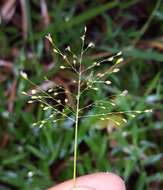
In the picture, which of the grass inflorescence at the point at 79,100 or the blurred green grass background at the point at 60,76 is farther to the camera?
the blurred green grass background at the point at 60,76

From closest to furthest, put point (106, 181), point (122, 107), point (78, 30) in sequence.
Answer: point (106, 181), point (122, 107), point (78, 30)

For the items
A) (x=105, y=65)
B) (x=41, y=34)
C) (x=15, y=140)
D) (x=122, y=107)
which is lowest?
(x=15, y=140)

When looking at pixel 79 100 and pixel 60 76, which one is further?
pixel 60 76

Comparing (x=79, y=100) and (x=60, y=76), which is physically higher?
(x=60, y=76)

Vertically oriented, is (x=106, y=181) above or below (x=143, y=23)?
below

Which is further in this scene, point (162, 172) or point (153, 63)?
point (153, 63)

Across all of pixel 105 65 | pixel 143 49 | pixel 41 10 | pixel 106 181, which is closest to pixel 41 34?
pixel 41 10

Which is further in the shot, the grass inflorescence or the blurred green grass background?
the blurred green grass background

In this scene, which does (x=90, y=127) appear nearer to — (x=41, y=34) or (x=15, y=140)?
(x=15, y=140)
